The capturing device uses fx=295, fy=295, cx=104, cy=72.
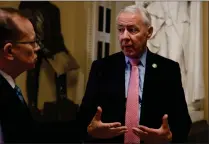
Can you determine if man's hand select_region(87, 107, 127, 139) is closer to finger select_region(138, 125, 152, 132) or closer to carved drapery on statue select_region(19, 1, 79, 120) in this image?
finger select_region(138, 125, 152, 132)

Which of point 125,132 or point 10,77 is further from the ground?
point 10,77

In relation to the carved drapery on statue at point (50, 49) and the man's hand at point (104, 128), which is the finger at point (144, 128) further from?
the carved drapery on statue at point (50, 49)

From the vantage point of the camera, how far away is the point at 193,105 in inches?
49.2

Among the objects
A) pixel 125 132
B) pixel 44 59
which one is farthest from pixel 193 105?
pixel 44 59

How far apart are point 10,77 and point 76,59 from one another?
1.09ft

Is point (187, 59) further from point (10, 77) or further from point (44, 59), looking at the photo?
point (10, 77)

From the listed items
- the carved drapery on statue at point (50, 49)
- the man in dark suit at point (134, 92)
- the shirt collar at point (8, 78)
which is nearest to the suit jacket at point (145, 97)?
the man in dark suit at point (134, 92)

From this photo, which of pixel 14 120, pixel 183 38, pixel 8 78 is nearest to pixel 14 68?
pixel 8 78

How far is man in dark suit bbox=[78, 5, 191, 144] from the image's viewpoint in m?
1.00

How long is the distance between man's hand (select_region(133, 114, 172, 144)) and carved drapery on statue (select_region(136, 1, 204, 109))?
0.33 metres

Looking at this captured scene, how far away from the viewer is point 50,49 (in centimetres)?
113

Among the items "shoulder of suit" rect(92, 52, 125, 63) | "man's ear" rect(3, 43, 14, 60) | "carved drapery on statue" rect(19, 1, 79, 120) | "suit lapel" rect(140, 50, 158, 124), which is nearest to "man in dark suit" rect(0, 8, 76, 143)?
"man's ear" rect(3, 43, 14, 60)

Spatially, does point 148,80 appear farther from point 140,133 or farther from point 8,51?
point 8,51

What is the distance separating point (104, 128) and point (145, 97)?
0.63 feet
